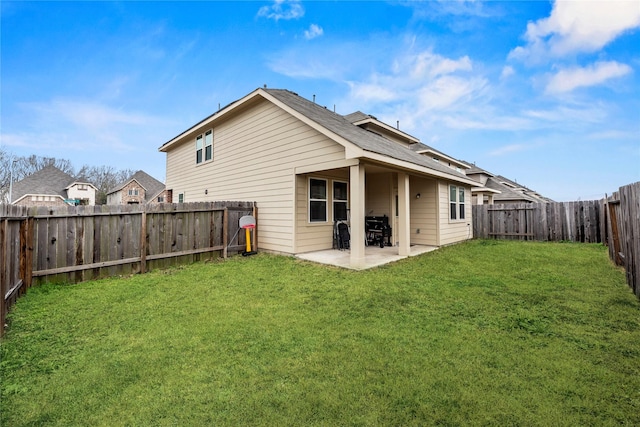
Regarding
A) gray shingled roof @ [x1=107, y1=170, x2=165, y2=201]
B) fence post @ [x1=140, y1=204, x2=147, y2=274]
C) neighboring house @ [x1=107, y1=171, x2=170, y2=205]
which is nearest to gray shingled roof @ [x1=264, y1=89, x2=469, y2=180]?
fence post @ [x1=140, y1=204, x2=147, y2=274]

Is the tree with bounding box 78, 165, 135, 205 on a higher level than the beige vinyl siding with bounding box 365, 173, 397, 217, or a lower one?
higher

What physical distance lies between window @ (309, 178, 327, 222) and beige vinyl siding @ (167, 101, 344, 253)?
27.2 inches

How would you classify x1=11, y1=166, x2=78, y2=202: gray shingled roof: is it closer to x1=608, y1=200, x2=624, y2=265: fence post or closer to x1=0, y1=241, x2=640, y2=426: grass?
x1=0, y1=241, x2=640, y2=426: grass

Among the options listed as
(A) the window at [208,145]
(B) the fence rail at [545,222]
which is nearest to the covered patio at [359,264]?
(B) the fence rail at [545,222]

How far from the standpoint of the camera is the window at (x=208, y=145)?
11.3 meters

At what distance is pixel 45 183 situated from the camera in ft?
119

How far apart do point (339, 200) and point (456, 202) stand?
531 cm

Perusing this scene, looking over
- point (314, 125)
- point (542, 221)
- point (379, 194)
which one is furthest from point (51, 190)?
point (542, 221)

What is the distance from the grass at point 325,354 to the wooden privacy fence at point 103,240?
0.50m

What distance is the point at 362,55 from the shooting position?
1159 centimetres

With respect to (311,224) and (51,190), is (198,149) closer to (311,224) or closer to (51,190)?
(311,224)

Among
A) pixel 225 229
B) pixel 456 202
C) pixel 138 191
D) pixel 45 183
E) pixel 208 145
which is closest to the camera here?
pixel 225 229

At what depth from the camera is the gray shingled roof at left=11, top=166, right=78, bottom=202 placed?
34188 millimetres

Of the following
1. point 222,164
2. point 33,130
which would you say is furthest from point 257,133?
point 33,130
